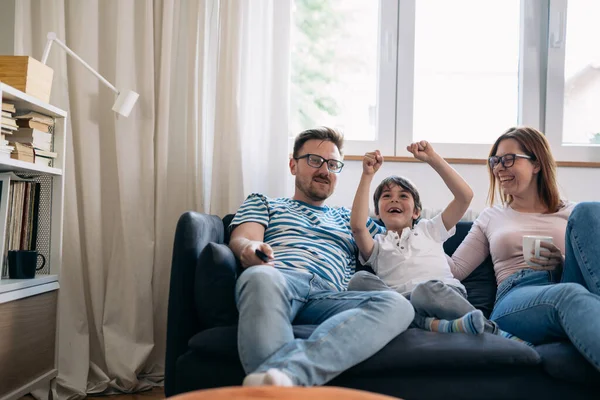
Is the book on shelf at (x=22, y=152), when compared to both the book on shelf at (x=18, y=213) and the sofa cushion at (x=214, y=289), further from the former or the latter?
the sofa cushion at (x=214, y=289)

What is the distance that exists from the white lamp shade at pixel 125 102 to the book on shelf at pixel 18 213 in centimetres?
44

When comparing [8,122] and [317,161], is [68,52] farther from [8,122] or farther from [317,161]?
[317,161]

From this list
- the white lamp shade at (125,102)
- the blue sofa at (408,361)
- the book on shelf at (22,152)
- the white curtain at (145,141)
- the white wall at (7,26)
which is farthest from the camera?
the white wall at (7,26)

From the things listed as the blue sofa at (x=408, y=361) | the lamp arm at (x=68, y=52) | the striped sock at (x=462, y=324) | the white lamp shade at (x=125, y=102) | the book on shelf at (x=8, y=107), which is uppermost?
the lamp arm at (x=68, y=52)

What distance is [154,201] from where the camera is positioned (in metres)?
2.59

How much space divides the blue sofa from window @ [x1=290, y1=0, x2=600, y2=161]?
4.37 feet

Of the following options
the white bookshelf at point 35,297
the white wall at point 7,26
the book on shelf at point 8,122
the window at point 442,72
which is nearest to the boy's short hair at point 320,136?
the window at point 442,72

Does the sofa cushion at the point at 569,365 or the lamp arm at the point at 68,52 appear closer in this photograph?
the sofa cushion at the point at 569,365

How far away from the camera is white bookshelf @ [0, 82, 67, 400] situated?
1.87m

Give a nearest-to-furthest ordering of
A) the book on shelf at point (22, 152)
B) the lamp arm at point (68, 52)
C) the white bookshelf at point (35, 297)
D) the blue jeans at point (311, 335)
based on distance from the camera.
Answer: the blue jeans at point (311, 335)
the white bookshelf at point (35, 297)
the book on shelf at point (22, 152)
the lamp arm at point (68, 52)

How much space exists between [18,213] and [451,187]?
5.12 feet

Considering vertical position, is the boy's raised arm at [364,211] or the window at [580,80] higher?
the window at [580,80]

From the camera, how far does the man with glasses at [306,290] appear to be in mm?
1444

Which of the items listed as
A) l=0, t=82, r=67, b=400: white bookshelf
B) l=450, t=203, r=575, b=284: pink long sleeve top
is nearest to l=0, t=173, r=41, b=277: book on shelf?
l=0, t=82, r=67, b=400: white bookshelf
